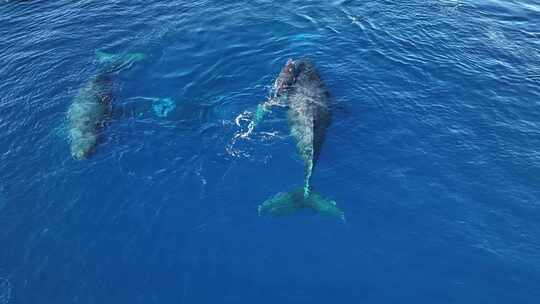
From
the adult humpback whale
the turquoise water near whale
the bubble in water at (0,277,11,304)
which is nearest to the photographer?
the bubble in water at (0,277,11,304)

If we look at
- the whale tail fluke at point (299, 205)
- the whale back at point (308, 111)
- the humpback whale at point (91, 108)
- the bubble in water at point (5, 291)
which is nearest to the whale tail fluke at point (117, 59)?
the humpback whale at point (91, 108)

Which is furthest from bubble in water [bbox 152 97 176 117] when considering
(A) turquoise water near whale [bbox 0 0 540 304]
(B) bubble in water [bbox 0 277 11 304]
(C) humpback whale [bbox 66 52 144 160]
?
(B) bubble in water [bbox 0 277 11 304]

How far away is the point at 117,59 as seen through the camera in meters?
53.6

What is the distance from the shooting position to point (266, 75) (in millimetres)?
50250

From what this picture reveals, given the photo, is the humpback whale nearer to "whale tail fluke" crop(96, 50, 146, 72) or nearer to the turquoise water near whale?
"whale tail fluke" crop(96, 50, 146, 72)

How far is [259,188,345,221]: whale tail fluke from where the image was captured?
121ft

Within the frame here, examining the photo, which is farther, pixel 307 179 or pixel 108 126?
pixel 108 126

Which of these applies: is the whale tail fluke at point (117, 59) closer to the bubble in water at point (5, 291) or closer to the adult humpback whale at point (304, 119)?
the adult humpback whale at point (304, 119)

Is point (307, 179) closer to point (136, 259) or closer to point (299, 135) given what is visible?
point (299, 135)

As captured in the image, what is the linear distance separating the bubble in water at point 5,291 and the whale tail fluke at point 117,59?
25.2m

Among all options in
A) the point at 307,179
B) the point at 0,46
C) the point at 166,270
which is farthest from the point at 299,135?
the point at 0,46

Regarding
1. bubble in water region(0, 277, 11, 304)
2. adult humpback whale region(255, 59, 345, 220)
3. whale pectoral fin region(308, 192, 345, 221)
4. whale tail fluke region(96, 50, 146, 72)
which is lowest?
bubble in water region(0, 277, 11, 304)

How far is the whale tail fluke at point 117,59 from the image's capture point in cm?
5241

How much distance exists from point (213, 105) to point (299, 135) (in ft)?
30.3
